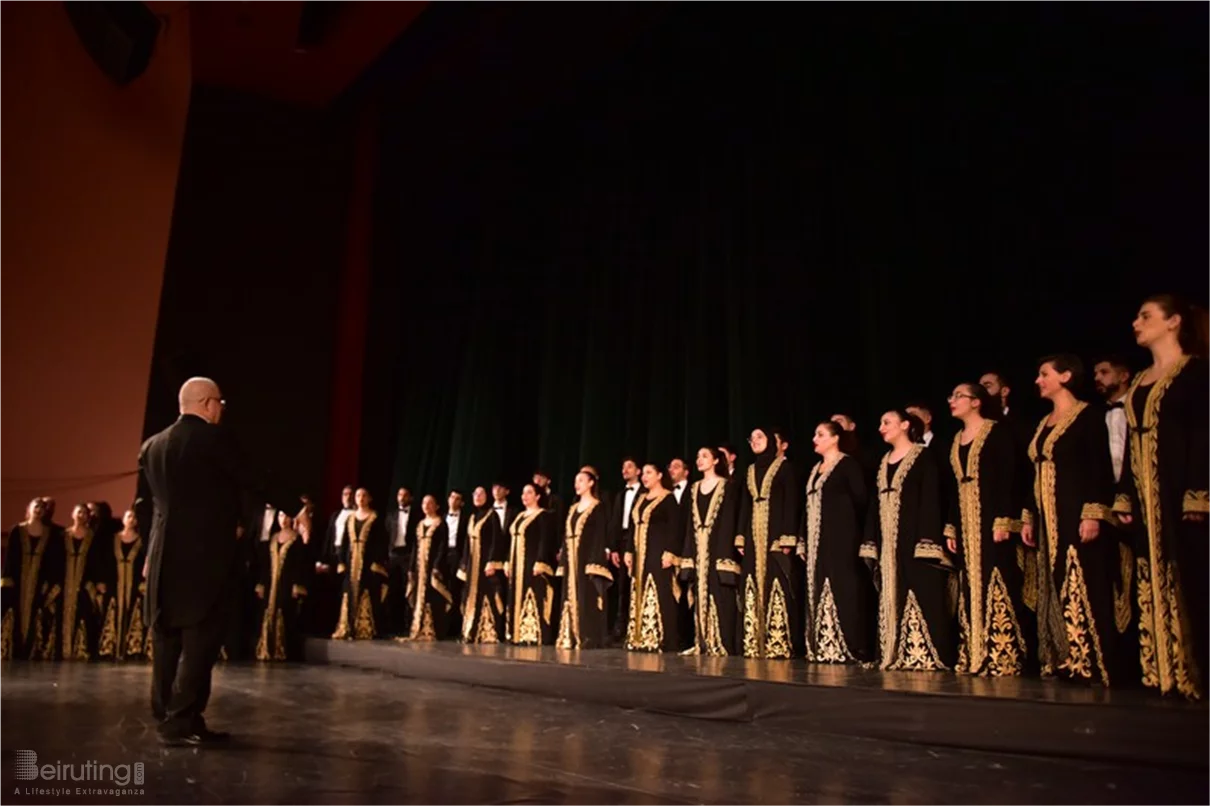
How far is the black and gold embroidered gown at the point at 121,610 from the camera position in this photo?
7277 millimetres

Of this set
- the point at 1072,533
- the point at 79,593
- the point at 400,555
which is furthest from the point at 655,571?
the point at 79,593

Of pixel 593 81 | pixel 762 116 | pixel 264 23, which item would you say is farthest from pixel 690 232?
pixel 264 23

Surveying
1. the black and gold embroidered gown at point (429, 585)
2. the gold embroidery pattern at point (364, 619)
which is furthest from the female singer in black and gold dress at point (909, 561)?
the gold embroidery pattern at point (364, 619)

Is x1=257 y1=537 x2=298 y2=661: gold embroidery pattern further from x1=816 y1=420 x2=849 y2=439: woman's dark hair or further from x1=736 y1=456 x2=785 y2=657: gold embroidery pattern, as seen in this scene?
x1=816 y1=420 x2=849 y2=439: woman's dark hair

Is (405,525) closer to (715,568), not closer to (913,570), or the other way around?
(715,568)

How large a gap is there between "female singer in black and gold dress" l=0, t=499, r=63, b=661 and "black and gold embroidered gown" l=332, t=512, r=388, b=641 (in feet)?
6.95

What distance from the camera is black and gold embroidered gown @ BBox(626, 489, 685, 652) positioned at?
6.07 meters

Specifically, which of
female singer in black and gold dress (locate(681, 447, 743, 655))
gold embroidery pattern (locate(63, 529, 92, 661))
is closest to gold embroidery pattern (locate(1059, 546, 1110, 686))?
female singer in black and gold dress (locate(681, 447, 743, 655))

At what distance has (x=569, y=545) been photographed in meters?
6.66

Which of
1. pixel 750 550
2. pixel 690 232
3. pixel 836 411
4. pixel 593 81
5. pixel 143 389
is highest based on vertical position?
pixel 593 81

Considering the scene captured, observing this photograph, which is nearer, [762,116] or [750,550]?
[750,550]

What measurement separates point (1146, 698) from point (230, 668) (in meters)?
5.39

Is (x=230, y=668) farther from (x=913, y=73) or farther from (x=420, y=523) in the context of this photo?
(x=913, y=73)

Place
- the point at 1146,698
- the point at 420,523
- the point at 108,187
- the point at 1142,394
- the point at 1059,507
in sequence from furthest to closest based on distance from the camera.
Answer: the point at 108,187 → the point at 420,523 → the point at 1059,507 → the point at 1142,394 → the point at 1146,698
